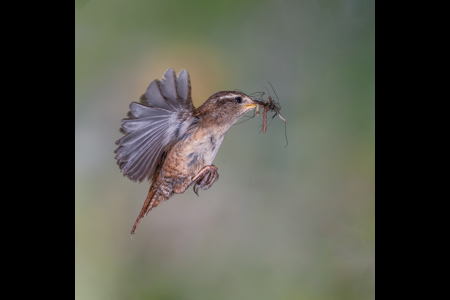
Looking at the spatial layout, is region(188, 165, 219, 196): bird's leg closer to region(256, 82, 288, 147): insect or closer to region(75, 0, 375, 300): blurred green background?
region(75, 0, 375, 300): blurred green background

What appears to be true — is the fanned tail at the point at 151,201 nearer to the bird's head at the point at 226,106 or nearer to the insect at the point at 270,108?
the bird's head at the point at 226,106

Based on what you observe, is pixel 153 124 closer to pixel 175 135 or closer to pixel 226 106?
pixel 175 135


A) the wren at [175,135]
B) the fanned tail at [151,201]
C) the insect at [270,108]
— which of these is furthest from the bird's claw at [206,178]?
the insect at [270,108]

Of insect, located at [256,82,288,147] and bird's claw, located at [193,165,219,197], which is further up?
insect, located at [256,82,288,147]

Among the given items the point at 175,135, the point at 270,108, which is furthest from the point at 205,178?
the point at 270,108

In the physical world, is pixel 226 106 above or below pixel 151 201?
above

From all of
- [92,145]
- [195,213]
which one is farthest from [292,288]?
[92,145]

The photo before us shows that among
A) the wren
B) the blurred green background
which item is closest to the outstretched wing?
the wren
